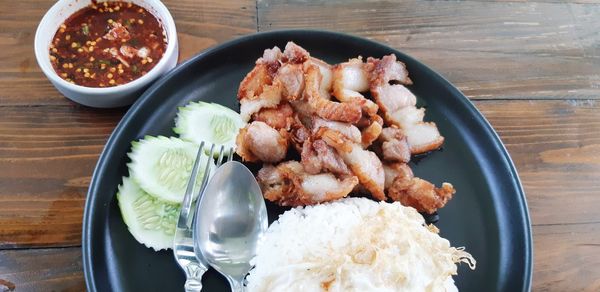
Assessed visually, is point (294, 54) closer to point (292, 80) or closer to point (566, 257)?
point (292, 80)

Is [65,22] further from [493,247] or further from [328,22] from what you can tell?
[493,247]

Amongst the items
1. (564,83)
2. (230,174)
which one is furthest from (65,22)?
(564,83)

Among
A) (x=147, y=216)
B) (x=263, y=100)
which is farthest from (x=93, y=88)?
(x=263, y=100)

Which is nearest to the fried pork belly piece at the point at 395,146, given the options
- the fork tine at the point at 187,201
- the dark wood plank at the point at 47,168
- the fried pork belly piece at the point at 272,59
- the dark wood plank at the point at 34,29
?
the fried pork belly piece at the point at 272,59

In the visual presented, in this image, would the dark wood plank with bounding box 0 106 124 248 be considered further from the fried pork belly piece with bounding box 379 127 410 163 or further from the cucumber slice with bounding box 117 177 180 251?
the fried pork belly piece with bounding box 379 127 410 163

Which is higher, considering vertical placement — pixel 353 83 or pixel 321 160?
pixel 353 83

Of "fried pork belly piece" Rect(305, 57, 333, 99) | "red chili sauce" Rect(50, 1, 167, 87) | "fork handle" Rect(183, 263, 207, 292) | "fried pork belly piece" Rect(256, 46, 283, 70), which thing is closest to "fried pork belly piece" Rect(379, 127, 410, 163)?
"fried pork belly piece" Rect(305, 57, 333, 99)
